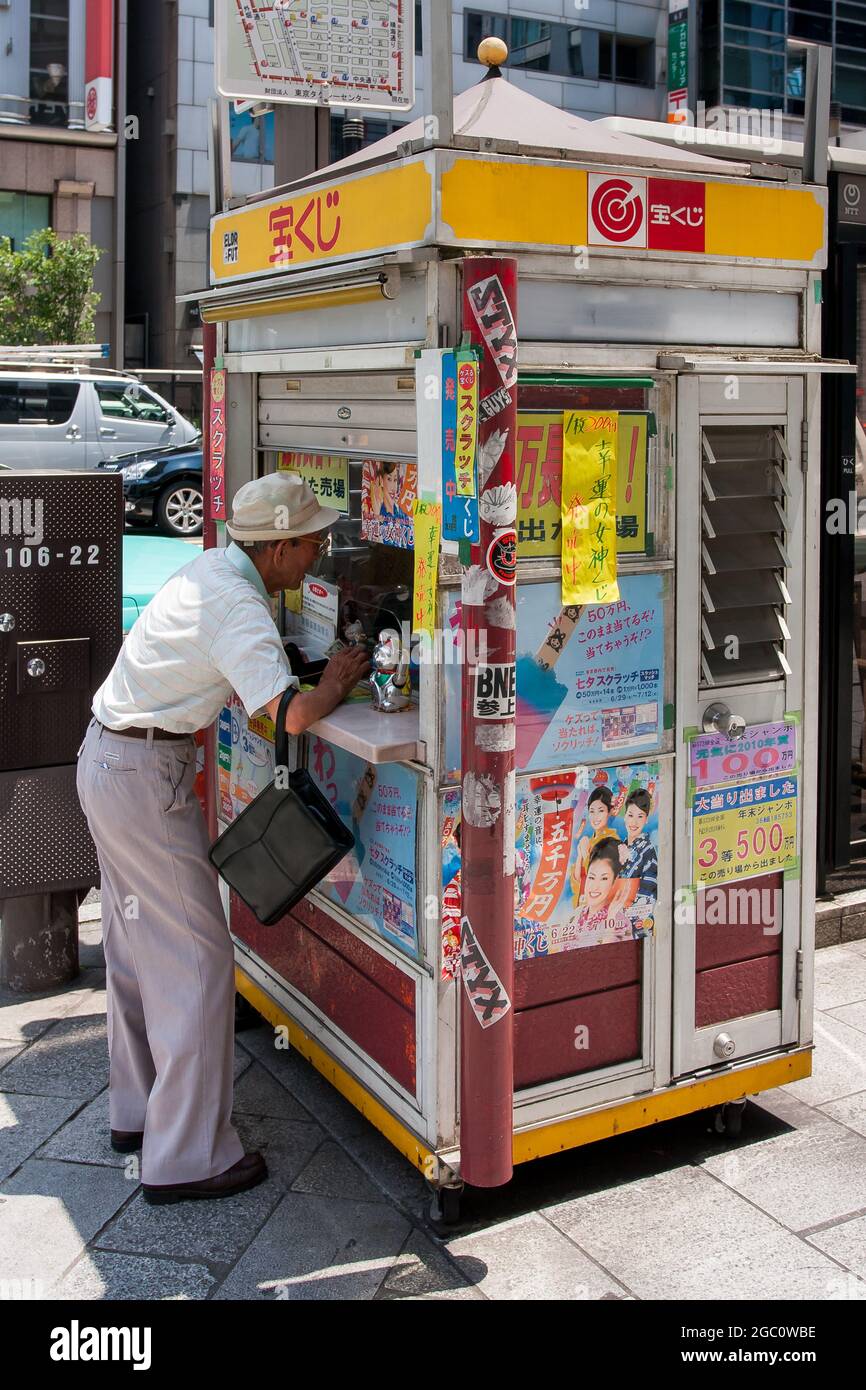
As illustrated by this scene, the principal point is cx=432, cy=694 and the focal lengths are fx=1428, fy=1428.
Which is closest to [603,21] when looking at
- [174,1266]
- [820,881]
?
[820,881]

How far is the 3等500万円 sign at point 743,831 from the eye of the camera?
383cm

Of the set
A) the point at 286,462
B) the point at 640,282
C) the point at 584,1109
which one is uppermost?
the point at 640,282

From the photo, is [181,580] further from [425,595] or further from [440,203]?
[440,203]

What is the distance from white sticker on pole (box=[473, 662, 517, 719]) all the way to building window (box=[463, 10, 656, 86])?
30274 millimetres

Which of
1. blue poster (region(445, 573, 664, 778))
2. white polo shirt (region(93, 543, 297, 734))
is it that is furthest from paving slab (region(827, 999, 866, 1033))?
white polo shirt (region(93, 543, 297, 734))

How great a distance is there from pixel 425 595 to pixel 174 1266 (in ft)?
5.52

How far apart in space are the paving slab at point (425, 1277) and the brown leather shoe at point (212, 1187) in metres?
0.49

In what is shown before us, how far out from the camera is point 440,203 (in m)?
3.17

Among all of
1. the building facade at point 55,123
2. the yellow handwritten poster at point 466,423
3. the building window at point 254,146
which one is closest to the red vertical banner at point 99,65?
the building facade at point 55,123

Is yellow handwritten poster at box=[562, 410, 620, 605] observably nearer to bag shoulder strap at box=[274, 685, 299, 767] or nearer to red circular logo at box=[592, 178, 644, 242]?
red circular logo at box=[592, 178, 644, 242]

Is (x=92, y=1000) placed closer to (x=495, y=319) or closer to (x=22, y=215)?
(x=495, y=319)

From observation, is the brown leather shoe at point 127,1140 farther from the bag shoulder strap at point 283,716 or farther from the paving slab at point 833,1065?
the paving slab at point 833,1065

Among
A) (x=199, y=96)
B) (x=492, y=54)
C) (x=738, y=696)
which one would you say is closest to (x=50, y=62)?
(x=199, y=96)

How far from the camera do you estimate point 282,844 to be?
3586 millimetres
